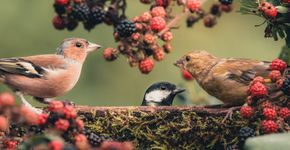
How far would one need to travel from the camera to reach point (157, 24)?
21.2 ft

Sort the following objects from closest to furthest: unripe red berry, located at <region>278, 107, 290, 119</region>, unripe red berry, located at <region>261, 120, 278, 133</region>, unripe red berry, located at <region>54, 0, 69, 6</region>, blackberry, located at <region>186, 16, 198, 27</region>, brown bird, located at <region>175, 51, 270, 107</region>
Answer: unripe red berry, located at <region>261, 120, 278, 133</region> < unripe red berry, located at <region>278, 107, 290, 119</region> < brown bird, located at <region>175, 51, 270, 107</region> < unripe red berry, located at <region>54, 0, 69, 6</region> < blackberry, located at <region>186, 16, 198, 27</region>

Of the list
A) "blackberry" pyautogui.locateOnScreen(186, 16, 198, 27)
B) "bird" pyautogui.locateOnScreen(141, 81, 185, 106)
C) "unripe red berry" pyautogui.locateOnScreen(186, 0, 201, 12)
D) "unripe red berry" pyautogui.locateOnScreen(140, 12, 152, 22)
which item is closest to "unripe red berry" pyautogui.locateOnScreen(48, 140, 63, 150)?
"unripe red berry" pyautogui.locateOnScreen(140, 12, 152, 22)

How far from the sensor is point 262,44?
1084 centimetres

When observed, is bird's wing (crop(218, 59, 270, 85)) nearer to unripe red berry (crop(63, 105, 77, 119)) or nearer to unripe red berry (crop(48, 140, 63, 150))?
unripe red berry (crop(63, 105, 77, 119))

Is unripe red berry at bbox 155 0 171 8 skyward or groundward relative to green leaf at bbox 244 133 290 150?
skyward

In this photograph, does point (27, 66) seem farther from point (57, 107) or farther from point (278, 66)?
point (57, 107)

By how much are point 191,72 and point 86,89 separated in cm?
337

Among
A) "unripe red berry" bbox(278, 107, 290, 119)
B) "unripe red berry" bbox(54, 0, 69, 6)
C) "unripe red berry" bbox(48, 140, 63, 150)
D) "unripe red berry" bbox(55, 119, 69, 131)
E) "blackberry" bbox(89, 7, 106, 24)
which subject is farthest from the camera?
"unripe red berry" bbox(54, 0, 69, 6)

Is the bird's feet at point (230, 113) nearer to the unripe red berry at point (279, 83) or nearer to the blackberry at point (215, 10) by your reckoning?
the unripe red berry at point (279, 83)

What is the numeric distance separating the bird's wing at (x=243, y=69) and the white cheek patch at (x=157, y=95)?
1.06 m

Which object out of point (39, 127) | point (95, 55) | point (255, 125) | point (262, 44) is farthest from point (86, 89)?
point (39, 127)

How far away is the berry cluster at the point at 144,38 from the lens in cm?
648

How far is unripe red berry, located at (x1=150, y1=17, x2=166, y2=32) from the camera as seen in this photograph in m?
6.47

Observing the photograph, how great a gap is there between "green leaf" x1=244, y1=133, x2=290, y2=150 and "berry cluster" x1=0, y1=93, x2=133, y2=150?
0.53 meters
